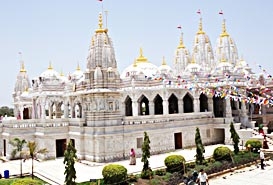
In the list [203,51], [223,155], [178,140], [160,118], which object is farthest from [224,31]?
[223,155]

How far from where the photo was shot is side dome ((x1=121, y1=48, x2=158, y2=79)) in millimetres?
35259

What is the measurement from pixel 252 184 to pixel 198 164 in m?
4.02

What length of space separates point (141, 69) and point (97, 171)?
1920 centimetres

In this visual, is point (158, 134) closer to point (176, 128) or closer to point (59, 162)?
point (176, 128)

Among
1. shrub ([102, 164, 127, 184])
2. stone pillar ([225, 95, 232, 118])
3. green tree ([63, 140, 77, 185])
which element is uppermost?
stone pillar ([225, 95, 232, 118])

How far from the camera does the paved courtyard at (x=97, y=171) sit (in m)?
16.9

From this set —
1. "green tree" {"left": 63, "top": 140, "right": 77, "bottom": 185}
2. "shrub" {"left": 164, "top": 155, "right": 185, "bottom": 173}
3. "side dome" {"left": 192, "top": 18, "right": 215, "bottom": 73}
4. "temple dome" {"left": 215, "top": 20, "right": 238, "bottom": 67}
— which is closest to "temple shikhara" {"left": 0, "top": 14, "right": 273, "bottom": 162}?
"temple dome" {"left": 215, "top": 20, "right": 238, "bottom": 67}

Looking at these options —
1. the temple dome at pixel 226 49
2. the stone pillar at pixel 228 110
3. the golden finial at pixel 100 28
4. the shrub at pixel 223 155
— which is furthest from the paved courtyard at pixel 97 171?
the temple dome at pixel 226 49

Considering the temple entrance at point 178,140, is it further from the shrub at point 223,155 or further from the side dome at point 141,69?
the side dome at point 141,69

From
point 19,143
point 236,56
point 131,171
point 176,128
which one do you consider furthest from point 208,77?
point 19,143

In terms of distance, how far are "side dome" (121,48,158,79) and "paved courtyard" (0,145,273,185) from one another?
1275cm

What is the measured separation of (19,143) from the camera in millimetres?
19969

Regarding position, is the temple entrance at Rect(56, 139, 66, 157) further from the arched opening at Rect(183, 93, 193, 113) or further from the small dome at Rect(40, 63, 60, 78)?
the arched opening at Rect(183, 93, 193, 113)

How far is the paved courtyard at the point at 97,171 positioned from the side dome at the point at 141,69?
12.8 metres
